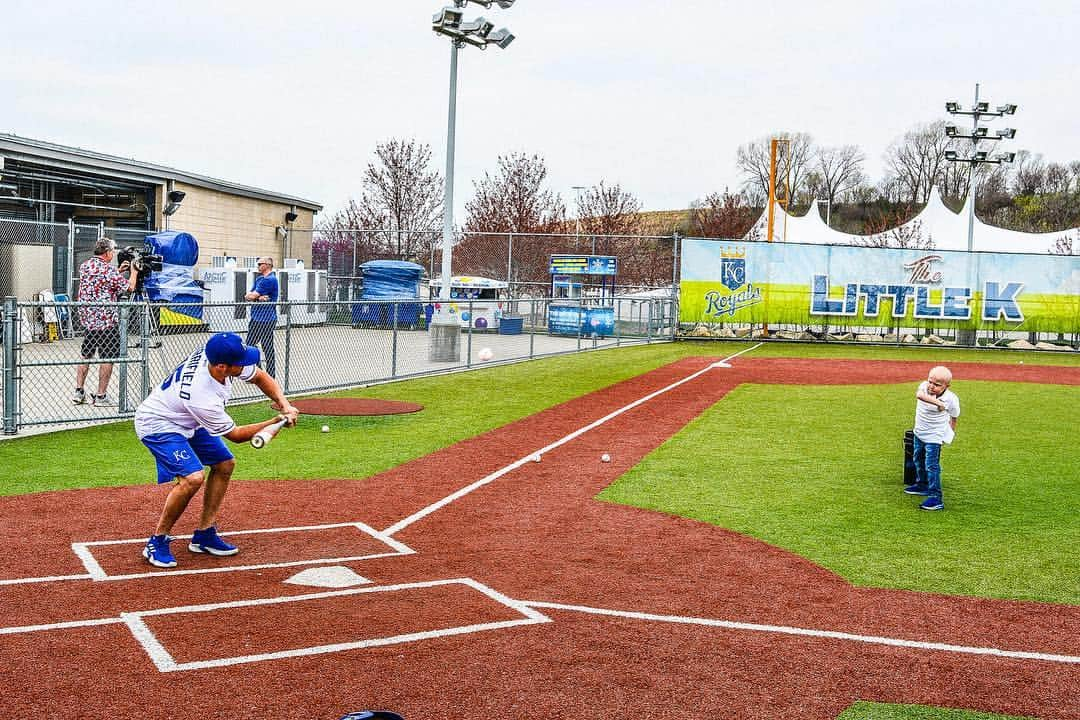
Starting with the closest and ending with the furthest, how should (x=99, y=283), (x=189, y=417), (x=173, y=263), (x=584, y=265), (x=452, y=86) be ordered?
1. (x=189, y=417)
2. (x=99, y=283)
3. (x=452, y=86)
4. (x=173, y=263)
5. (x=584, y=265)

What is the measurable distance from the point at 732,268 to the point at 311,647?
29.5m

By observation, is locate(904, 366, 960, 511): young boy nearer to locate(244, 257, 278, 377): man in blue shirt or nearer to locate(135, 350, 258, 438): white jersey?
locate(135, 350, 258, 438): white jersey

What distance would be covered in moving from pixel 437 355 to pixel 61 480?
41.6ft

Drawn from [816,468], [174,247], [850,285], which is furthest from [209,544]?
[850,285]

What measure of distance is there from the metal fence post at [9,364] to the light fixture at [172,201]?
59.9ft

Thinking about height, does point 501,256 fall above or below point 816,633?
above

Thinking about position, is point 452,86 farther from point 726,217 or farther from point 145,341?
point 726,217

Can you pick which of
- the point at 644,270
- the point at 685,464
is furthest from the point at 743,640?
the point at 644,270

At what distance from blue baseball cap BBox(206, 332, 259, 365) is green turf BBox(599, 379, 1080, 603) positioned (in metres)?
4.13

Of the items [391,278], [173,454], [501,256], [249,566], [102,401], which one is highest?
[501,256]

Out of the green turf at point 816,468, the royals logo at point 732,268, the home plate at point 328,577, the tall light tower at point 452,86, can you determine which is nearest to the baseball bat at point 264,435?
the home plate at point 328,577

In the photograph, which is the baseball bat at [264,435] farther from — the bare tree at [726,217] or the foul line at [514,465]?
the bare tree at [726,217]

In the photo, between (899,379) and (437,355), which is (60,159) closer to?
(437,355)

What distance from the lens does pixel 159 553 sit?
24.3ft
